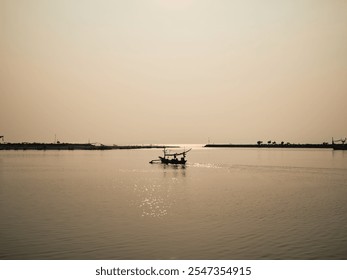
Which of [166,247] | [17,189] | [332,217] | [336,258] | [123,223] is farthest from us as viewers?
[17,189]

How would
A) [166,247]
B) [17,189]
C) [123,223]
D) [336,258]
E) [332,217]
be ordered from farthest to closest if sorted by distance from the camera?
[17,189] → [332,217] → [123,223] → [166,247] → [336,258]

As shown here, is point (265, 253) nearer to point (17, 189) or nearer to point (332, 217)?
point (332, 217)

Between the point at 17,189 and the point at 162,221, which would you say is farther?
the point at 17,189
